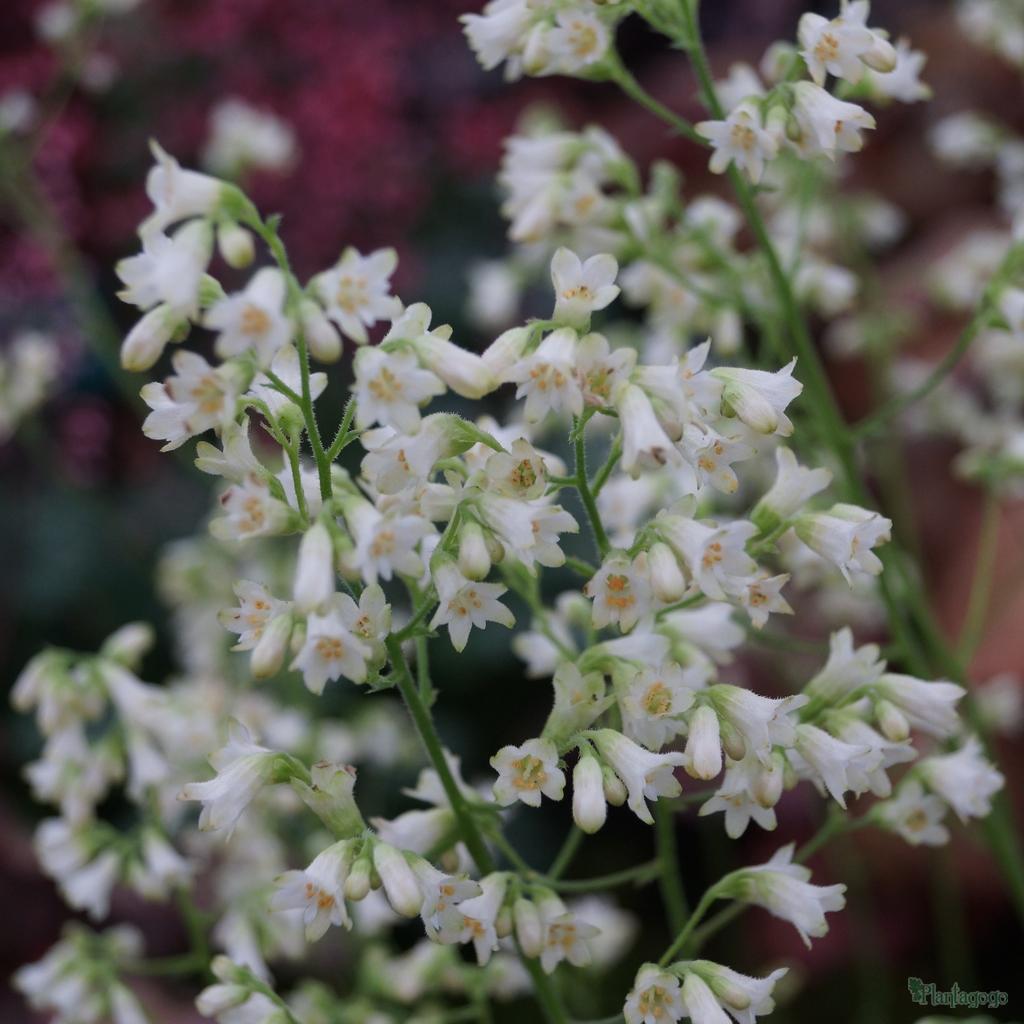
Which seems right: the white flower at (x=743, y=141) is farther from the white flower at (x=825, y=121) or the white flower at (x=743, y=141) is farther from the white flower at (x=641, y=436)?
the white flower at (x=641, y=436)

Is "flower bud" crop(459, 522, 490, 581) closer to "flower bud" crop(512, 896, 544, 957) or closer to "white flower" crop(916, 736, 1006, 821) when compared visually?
"flower bud" crop(512, 896, 544, 957)

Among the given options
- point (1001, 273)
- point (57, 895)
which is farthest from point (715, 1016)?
point (57, 895)

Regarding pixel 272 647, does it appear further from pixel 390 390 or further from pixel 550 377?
pixel 550 377

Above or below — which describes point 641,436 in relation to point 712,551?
above

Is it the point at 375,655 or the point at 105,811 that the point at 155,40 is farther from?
the point at 375,655

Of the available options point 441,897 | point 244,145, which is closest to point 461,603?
point 441,897
